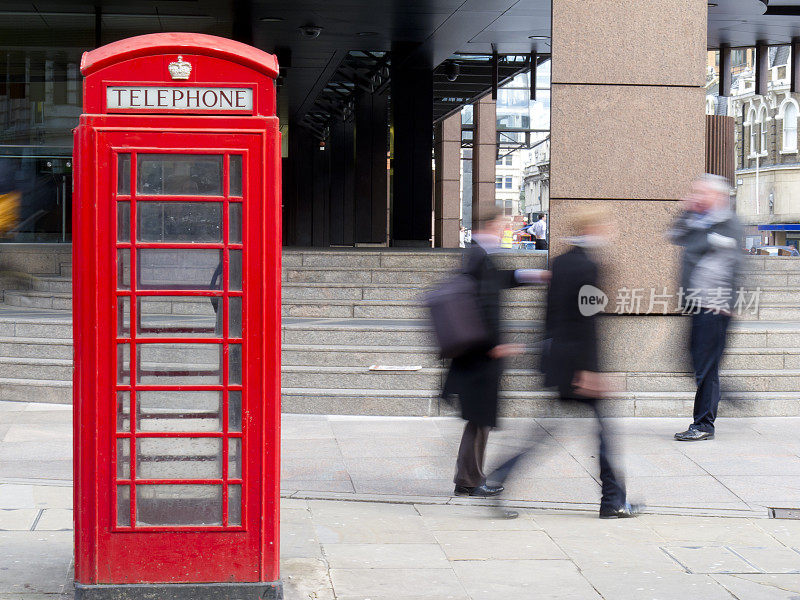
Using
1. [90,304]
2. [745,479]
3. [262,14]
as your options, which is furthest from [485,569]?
[262,14]

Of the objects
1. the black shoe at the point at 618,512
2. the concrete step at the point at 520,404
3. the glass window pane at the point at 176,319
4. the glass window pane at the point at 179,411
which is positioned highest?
the glass window pane at the point at 176,319

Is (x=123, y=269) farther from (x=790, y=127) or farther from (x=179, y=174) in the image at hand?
(x=790, y=127)

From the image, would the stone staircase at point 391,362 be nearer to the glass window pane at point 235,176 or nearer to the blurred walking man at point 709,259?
the blurred walking man at point 709,259

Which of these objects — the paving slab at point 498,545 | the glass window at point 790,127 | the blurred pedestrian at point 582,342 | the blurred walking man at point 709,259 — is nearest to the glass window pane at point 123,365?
the paving slab at point 498,545

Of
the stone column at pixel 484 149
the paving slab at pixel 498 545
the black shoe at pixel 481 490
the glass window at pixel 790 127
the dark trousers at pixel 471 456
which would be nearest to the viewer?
the paving slab at pixel 498 545

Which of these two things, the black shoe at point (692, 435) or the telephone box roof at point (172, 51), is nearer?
the telephone box roof at point (172, 51)

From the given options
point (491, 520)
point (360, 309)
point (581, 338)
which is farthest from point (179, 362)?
point (360, 309)

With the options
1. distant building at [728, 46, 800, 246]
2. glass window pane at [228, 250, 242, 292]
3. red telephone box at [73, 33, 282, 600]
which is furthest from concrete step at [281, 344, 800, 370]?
distant building at [728, 46, 800, 246]

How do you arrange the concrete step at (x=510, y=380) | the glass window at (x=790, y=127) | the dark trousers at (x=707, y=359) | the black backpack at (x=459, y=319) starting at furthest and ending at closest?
1. the glass window at (x=790, y=127)
2. the concrete step at (x=510, y=380)
3. the dark trousers at (x=707, y=359)
4. the black backpack at (x=459, y=319)

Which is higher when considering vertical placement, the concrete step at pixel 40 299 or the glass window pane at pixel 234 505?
the concrete step at pixel 40 299

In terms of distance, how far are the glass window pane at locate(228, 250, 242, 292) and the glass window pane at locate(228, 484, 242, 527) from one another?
83cm

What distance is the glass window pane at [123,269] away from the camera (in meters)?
4.18

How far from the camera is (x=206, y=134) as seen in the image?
13.5 feet

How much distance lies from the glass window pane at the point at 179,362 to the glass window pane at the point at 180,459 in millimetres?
246
